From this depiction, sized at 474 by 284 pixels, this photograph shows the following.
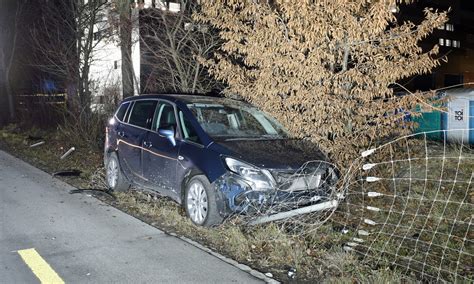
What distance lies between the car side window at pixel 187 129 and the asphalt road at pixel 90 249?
4.35 ft

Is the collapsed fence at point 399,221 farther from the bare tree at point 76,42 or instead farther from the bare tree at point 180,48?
the bare tree at point 76,42

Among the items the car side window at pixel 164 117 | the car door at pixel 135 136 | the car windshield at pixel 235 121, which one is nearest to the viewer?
the car windshield at pixel 235 121

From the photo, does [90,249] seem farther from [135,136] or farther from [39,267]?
[135,136]

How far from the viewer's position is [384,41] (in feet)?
23.5

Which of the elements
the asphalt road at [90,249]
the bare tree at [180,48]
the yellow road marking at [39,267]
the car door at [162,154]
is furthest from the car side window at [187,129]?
the bare tree at [180,48]

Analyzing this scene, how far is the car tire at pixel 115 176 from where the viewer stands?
7867mm

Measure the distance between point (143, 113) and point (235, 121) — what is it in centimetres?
168

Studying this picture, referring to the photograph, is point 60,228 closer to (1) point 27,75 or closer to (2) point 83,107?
(2) point 83,107

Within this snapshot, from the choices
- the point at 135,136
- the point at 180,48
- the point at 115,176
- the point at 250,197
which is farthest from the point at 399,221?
the point at 180,48

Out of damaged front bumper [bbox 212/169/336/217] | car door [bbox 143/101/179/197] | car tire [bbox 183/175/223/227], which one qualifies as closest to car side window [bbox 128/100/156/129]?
car door [bbox 143/101/179/197]

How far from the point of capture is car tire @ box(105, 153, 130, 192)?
787 cm

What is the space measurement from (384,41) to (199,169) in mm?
3692

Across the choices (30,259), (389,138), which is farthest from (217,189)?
(389,138)

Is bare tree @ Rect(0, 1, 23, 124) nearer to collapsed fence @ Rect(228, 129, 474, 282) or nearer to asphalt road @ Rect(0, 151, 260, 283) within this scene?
asphalt road @ Rect(0, 151, 260, 283)
